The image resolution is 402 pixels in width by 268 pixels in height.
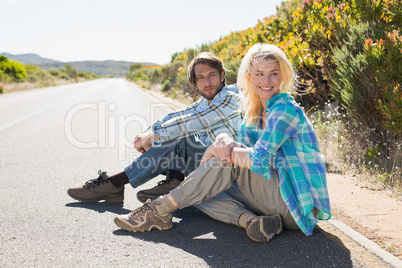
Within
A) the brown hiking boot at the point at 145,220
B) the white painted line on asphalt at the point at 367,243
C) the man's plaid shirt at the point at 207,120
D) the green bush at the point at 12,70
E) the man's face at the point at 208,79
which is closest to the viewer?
the white painted line on asphalt at the point at 367,243

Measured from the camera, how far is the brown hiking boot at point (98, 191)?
3732 mm

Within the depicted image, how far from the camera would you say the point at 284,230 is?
3.09 m

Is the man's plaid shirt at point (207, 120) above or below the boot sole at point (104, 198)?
above

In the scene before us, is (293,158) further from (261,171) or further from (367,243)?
(367,243)

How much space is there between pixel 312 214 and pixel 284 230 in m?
0.37

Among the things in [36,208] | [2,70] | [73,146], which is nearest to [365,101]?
[36,208]

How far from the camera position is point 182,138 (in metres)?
3.60

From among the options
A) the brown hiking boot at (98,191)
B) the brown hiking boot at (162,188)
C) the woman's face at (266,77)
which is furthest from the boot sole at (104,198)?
the woman's face at (266,77)

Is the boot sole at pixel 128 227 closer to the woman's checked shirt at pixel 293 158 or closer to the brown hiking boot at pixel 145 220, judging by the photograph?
the brown hiking boot at pixel 145 220

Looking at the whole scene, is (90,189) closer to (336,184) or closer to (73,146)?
(336,184)

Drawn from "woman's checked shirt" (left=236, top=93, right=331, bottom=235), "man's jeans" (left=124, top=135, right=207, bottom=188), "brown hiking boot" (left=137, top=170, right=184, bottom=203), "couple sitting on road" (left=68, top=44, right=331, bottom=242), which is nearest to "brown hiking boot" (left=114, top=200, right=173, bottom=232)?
"couple sitting on road" (left=68, top=44, right=331, bottom=242)

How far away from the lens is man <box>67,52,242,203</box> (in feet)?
11.5

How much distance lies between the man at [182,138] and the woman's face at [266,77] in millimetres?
649

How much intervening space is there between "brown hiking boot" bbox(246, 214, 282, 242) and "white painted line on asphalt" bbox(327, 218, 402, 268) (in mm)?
551
